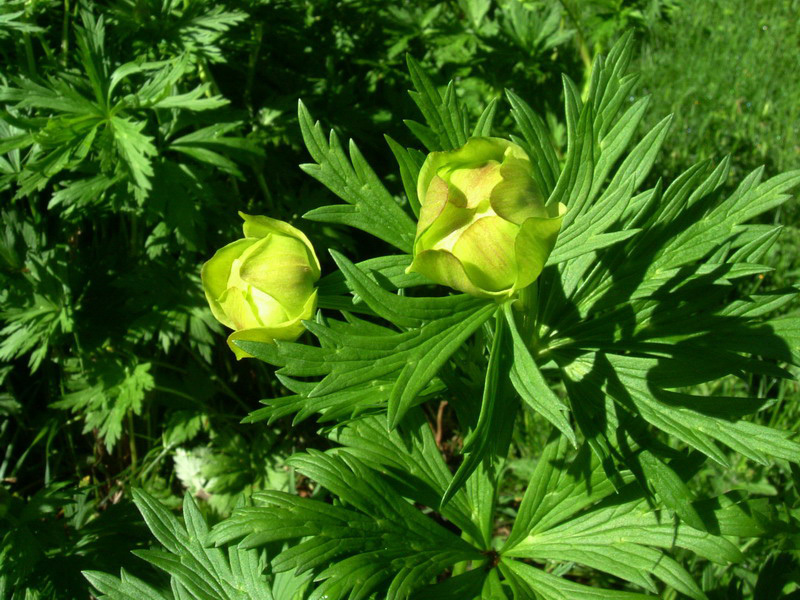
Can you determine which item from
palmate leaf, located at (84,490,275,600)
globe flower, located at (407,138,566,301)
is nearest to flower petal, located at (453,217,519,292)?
globe flower, located at (407,138,566,301)

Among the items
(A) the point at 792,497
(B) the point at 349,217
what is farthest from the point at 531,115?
(A) the point at 792,497

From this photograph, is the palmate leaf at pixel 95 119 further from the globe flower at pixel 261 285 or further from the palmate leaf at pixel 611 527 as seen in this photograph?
the palmate leaf at pixel 611 527

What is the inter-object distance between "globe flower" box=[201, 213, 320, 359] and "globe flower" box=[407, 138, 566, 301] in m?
0.21

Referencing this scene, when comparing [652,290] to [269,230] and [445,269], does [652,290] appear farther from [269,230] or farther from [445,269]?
[269,230]

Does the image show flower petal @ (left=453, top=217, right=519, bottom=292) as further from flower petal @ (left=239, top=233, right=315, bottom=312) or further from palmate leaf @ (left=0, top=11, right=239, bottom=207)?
palmate leaf @ (left=0, top=11, right=239, bottom=207)

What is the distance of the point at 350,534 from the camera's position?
1073 mm

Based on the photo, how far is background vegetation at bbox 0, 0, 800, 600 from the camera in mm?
1766

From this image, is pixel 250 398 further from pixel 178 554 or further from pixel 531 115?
pixel 531 115

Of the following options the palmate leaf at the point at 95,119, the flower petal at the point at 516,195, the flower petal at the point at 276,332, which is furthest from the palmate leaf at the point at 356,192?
the palmate leaf at the point at 95,119

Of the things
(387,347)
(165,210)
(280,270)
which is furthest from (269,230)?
(165,210)

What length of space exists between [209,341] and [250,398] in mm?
439

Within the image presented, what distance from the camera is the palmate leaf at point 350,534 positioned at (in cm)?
102

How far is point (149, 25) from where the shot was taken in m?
1.97

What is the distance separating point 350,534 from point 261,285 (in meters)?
0.40
